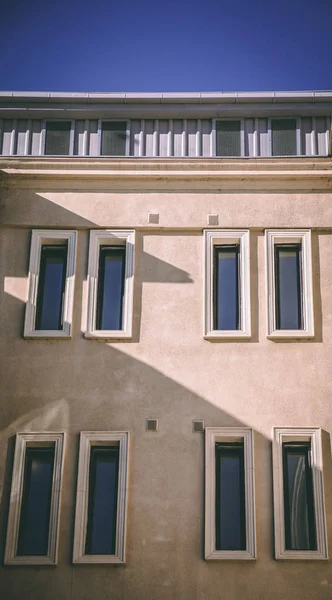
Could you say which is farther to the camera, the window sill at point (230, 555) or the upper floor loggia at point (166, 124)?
the upper floor loggia at point (166, 124)

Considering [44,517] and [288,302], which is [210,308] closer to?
[288,302]

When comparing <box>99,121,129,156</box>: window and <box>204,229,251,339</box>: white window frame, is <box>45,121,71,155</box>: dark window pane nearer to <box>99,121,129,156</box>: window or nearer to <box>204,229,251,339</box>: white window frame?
<box>99,121,129,156</box>: window

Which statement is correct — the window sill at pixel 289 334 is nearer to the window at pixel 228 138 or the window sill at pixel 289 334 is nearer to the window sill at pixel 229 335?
the window sill at pixel 229 335

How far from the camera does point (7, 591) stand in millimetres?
15406

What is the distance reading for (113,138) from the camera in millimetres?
20172

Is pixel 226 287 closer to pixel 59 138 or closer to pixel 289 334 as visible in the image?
pixel 289 334

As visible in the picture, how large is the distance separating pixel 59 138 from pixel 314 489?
415 inches

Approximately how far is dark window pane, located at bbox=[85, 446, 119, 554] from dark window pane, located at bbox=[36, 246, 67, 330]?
295 cm

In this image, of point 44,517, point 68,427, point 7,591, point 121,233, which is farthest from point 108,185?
point 7,591

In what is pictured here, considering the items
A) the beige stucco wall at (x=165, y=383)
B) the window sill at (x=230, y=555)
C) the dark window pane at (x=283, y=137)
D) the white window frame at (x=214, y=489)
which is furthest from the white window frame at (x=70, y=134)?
the window sill at (x=230, y=555)

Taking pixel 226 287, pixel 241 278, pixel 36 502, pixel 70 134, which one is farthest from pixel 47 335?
pixel 70 134

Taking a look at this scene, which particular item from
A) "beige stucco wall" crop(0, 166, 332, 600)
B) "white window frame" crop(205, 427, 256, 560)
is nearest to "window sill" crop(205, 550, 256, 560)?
"white window frame" crop(205, 427, 256, 560)

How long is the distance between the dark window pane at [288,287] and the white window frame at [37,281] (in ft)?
14.5

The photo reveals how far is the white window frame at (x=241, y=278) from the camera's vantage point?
671 inches
